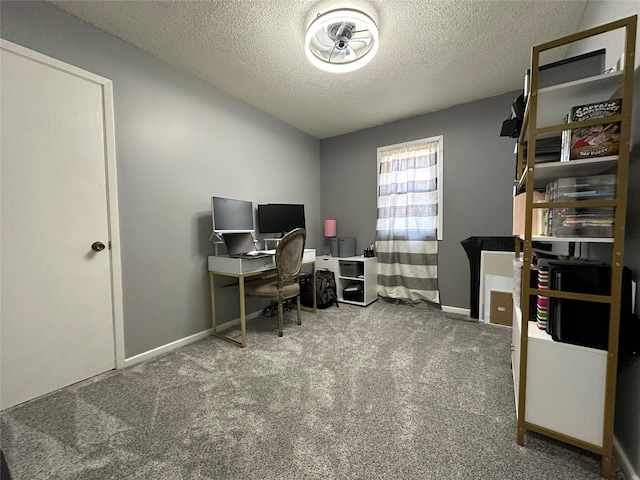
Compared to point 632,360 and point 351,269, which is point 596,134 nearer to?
point 632,360

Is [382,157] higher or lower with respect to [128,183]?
higher

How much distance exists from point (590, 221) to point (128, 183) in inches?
113

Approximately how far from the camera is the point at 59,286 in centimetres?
175

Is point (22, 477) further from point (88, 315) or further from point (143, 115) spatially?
point (143, 115)

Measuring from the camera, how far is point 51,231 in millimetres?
1706

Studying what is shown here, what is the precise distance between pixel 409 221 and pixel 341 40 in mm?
2246

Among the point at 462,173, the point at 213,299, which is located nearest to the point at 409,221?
the point at 462,173

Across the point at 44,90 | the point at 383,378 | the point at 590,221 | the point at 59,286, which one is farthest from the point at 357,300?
the point at 44,90

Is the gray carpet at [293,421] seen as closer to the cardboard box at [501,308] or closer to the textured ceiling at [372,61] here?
the cardboard box at [501,308]

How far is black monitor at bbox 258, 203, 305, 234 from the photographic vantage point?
3.15m

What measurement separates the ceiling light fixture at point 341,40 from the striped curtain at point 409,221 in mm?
1664

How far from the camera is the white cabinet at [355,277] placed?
11.5ft

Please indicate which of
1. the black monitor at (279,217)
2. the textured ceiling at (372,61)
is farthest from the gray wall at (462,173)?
the black monitor at (279,217)

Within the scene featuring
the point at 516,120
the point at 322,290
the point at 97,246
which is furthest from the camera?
the point at 322,290
